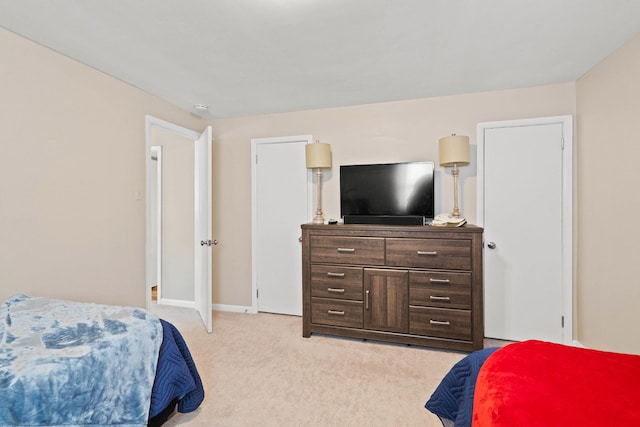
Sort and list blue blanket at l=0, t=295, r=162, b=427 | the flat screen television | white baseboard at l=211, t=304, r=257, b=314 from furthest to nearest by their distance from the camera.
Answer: white baseboard at l=211, t=304, r=257, b=314 → the flat screen television → blue blanket at l=0, t=295, r=162, b=427

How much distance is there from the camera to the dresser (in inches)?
102

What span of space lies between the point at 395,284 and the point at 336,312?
0.63 meters

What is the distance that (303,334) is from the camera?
2994 mm

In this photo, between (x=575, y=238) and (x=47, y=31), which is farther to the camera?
(x=575, y=238)

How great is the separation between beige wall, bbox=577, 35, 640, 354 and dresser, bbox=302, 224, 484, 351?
878mm

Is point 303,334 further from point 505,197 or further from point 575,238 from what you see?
A: point 575,238

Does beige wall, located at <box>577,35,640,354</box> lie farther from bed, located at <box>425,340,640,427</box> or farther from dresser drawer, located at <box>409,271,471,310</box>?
bed, located at <box>425,340,640,427</box>

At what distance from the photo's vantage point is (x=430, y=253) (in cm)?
267

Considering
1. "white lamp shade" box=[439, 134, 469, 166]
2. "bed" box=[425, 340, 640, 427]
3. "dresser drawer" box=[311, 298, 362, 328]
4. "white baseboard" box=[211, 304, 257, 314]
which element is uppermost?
"white lamp shade" box=[439, 134, 469, 166]

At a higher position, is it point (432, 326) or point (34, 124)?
point (34, 124)

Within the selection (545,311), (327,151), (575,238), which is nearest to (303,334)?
(327,151)

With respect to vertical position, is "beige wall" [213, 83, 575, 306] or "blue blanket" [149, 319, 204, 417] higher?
"beige wall" [213, 83, 575, 306]

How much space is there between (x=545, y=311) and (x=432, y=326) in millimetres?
1127

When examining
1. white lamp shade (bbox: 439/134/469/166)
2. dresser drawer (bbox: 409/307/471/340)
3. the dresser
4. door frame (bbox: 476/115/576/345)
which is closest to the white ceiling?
door frame (bbox: 476/115/576/345)
